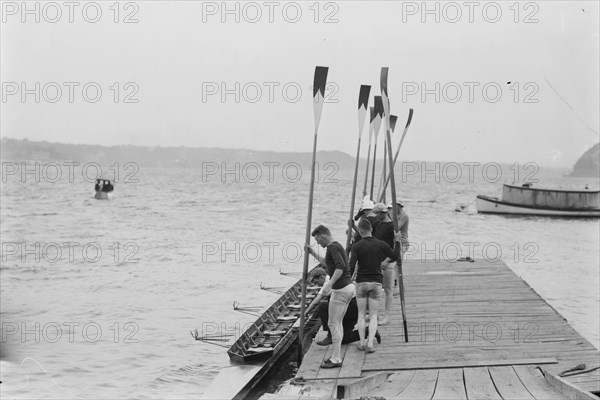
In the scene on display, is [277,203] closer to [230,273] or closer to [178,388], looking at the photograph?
[230,273]

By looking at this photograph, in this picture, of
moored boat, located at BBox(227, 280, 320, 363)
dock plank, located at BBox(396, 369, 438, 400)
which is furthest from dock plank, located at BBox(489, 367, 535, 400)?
moored boat, located at BBox(227, 280, 320, 363)

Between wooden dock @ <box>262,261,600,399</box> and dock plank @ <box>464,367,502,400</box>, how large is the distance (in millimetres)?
12

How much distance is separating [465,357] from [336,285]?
6.73 ft

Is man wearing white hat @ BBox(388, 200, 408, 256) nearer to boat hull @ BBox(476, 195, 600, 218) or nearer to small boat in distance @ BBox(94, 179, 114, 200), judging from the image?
boat hull @ BBox(476, 195, 600, 218)

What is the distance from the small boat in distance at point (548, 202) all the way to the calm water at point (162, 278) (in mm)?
1041

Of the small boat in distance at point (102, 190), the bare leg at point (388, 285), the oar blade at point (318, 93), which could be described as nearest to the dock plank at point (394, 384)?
the bare leg at point (388, 285)

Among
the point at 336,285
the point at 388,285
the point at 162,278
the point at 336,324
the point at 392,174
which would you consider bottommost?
the point at 162,278

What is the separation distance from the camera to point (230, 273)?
28.7 m

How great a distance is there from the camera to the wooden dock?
8992 millimetres

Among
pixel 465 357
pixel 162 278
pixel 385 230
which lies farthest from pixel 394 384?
pixel 162 278

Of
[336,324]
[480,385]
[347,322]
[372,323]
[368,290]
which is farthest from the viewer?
[347,322]

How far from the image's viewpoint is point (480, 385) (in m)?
9.16

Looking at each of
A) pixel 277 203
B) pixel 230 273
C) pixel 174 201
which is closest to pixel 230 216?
pixel 277 203

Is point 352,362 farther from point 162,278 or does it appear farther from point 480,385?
A: point 162,278
